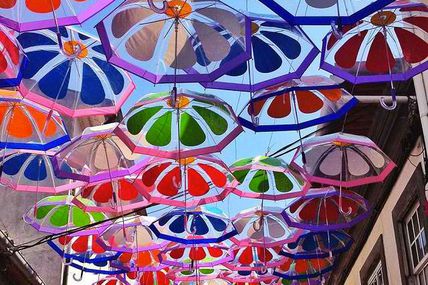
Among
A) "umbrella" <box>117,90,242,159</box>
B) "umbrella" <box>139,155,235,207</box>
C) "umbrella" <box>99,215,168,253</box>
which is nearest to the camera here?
"umbrella" <box>117,90,242,159</box>

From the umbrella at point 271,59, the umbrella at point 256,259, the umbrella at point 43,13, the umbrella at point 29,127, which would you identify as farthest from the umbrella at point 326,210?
the umbrella at point 43,13

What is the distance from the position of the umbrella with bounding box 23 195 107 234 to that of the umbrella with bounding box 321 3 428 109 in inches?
204

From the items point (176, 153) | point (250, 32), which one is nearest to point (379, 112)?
point (176, 153)

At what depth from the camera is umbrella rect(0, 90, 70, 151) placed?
8.48 m

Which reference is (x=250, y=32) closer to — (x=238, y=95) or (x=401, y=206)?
(x=238, y=95)

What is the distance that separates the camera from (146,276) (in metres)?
13.8

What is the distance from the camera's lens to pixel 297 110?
870cm

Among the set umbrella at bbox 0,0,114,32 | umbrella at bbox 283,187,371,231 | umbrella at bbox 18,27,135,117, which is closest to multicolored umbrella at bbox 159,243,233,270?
umbrella at bbox 283,187,371,231

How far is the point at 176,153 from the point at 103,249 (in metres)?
3.51

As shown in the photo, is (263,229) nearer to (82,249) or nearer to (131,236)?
(131,236)

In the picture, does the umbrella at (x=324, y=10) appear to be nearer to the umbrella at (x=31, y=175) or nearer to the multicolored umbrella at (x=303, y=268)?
the umbrella at (x=31, y=175)

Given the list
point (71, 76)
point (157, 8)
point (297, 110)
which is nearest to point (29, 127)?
point (71, 76)

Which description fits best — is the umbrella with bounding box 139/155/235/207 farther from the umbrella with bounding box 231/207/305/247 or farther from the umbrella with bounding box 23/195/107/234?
the umbrella with bounding box 23/195/107/234

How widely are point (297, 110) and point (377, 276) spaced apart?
631cm
